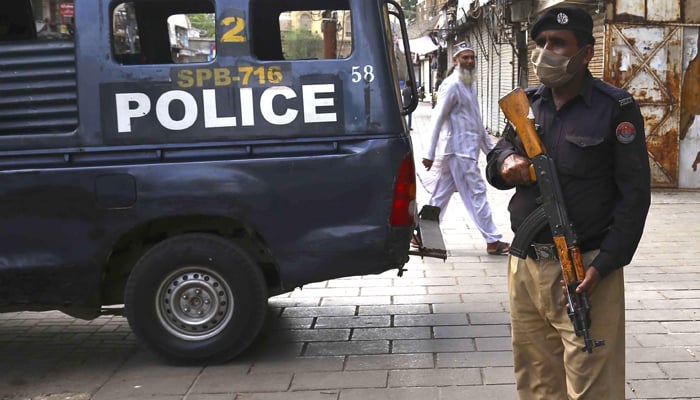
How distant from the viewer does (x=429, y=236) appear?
20.1 ft

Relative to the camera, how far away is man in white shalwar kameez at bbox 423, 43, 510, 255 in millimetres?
7426

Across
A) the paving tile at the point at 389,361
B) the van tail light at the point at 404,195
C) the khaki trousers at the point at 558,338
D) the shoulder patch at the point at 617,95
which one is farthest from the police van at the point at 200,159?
the shoulder patch at the point at 617,95

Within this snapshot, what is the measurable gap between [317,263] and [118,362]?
1434 millimetres

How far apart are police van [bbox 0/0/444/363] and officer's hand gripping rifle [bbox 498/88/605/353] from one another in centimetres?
169

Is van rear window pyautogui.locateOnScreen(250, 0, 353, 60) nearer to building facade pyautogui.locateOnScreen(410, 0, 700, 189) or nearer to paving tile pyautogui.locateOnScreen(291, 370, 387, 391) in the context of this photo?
paving tile pyautogui.locateOnScreen(291, 370, 387, 391)

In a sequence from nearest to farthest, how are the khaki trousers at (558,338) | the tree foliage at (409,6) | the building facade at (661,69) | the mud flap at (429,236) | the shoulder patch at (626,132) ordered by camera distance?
the shoulder patch at (626,132)
the khaki trousers at (558,338)
the mud flap at (429,236)
the building facade at (661,69)
the tree foliage at (409,6)

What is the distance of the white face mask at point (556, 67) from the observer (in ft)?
9.92

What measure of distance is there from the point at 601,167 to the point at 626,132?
175 mm

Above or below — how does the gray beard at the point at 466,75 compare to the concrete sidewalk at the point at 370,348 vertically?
above

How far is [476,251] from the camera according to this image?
7.74m

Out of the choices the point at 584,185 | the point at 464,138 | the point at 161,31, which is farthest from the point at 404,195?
the point at 464,138

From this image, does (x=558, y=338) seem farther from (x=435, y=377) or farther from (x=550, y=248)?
(x=435, y=377)

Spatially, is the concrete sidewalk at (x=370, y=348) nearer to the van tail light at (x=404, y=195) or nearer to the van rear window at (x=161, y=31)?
the van tail light at (x=404, y=195)

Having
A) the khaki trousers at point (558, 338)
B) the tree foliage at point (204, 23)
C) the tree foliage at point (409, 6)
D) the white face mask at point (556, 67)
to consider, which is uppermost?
the tree foliage at point (409, 6)
